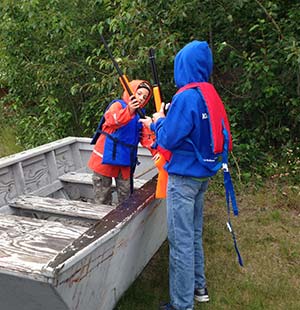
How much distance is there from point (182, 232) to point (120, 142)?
0.99 meters

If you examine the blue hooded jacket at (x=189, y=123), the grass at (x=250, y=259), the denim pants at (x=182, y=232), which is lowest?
the grass at (x=250, y=259)

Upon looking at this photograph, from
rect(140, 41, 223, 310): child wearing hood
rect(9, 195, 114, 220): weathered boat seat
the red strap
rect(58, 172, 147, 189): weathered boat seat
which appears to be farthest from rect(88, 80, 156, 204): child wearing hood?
the red strap

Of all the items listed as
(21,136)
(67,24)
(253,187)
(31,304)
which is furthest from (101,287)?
(21,136)

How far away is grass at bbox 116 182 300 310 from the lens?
11.4 feet

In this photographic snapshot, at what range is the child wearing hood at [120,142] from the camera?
136 inches

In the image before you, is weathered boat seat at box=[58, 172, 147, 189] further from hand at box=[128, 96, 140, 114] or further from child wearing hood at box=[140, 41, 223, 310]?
child wearing hood at box=[140, 41, 223, 310]

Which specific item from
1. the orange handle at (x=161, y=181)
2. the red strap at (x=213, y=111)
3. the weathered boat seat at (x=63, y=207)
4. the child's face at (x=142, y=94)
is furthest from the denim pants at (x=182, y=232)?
the child's face at (x=142, y=94)

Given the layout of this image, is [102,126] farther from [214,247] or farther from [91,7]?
[91,7]

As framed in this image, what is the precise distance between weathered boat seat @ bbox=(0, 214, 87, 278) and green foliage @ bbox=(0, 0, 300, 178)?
2.84 m

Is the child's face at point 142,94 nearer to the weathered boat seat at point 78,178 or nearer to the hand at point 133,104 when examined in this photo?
the hand at point 133,104

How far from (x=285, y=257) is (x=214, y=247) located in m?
0.64

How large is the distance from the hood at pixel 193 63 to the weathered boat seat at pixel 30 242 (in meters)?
1.13

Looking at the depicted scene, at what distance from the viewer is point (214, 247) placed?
4324 mm

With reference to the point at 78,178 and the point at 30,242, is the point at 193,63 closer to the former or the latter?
the point at 30,242
